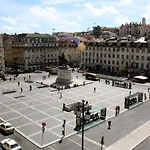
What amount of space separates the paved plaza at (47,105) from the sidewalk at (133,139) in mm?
6070

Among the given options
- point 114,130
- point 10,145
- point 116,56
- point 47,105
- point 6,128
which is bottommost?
point 114,130

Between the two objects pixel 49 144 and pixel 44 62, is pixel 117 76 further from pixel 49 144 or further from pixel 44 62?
pixel 49 144

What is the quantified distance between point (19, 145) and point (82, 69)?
65043mm

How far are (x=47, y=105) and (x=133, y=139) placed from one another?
714 inches

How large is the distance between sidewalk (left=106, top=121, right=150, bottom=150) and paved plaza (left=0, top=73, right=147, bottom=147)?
607cm

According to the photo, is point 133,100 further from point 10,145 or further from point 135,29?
point 135,29

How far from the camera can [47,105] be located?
40344 millimetres

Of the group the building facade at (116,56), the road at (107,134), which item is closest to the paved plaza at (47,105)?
the road at (107,134)

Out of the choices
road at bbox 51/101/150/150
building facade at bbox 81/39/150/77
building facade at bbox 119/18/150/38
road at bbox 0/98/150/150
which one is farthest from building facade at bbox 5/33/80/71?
building facade at bbox 119/18/150/38

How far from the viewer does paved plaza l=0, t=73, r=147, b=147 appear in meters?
29.3

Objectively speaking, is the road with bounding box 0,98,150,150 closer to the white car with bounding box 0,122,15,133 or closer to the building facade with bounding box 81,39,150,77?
the white car with bounding box 0,122,15,133

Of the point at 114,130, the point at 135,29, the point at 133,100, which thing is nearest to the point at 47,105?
the point at 114,130

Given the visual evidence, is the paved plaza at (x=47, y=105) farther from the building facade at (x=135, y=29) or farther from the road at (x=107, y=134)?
the building facade at (x=135, y=29)

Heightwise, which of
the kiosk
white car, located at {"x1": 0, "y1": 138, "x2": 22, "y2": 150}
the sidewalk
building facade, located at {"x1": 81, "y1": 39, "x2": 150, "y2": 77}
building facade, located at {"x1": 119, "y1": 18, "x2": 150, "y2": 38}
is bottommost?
the sidewalk
